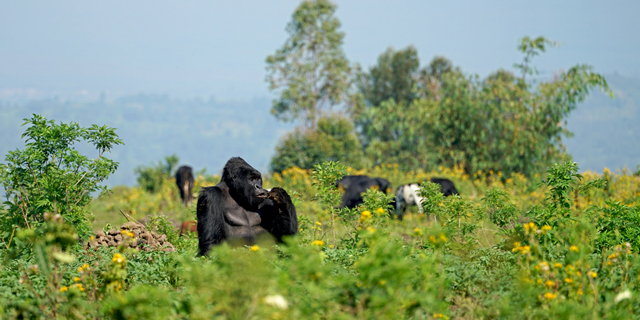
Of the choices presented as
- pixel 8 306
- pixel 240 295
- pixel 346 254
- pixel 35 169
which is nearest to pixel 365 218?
pixel 240 295

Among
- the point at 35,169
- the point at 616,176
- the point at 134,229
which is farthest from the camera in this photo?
the point at 616,176

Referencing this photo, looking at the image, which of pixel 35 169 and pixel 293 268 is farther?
pixel 35 169

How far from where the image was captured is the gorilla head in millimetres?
5727

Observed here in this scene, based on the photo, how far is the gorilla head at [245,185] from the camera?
5.73 metres

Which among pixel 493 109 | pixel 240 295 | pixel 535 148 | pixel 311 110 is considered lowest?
pixel 240 295

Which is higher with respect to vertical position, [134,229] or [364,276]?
[134,229]

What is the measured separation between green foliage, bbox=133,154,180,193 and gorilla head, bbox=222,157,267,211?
16.5m

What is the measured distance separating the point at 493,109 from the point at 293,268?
16777mm

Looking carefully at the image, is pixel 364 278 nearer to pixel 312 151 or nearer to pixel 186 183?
pixel 186 183

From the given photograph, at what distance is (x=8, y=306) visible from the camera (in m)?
3.82

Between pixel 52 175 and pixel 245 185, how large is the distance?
1.98 metres

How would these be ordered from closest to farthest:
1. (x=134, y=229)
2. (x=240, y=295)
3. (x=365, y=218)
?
(x=240, y=295) < (x=365, y=218) < (x=134, y=229)

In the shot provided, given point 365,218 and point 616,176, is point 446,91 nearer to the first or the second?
point 616,176

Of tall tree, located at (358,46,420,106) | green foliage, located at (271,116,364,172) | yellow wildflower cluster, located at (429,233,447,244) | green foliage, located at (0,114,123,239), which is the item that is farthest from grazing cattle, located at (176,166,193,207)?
tall tree, located at (358,46,420,106)
